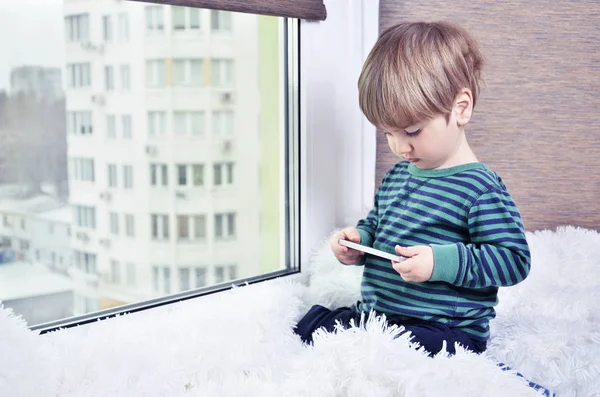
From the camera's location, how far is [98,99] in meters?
1.22

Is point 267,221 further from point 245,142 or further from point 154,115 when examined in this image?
point 154,115

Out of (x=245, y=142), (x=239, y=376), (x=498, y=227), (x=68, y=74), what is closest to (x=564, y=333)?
(x=498, y=227)

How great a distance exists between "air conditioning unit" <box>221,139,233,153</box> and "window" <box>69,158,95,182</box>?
36 centimetres

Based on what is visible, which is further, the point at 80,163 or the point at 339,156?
the point at 339,156

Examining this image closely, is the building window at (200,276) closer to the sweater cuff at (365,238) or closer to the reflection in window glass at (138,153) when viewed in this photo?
the reflection in window glass at (138,153)

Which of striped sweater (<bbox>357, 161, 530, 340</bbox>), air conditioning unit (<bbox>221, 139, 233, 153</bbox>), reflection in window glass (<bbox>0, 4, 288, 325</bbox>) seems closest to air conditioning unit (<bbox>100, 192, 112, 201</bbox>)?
reflection in window glass (<bbox>0, 4, 288, 325</bbox>)

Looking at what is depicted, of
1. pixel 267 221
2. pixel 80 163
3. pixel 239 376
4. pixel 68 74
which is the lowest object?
pixel 239 376

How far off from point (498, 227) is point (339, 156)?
507 mm

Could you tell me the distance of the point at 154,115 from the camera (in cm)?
136

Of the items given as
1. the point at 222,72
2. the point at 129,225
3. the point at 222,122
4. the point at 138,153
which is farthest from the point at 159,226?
the point at 222,72

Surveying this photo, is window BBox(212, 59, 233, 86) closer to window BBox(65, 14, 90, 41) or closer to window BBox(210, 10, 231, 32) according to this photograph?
window BBox(210, 10, 231, 32)

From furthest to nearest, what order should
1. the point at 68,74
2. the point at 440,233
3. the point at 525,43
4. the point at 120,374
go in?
the point at 525,43, the point at 68,74, the point at 440,233, the point at 120,374

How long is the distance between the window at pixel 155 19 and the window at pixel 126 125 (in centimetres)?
20

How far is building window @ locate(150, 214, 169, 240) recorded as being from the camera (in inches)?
55.0
